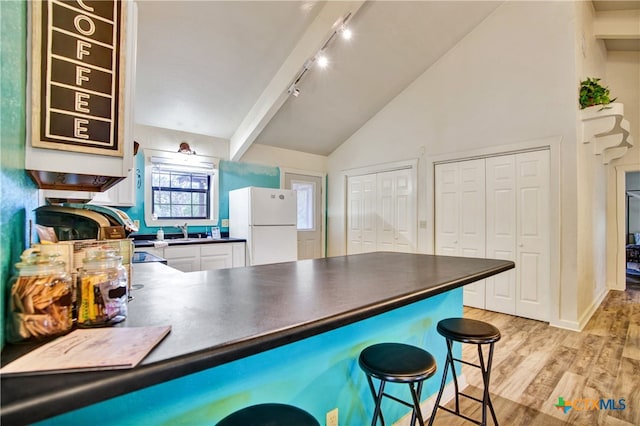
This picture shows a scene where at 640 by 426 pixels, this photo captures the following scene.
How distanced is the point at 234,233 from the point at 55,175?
155 inches

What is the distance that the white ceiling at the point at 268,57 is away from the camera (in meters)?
3.12

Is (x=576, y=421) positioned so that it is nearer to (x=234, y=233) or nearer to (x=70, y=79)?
(x=70, y=79)

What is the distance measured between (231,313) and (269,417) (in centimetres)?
32

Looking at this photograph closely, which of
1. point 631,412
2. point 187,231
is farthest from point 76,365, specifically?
point 187,231

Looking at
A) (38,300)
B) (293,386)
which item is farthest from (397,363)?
(38,300)

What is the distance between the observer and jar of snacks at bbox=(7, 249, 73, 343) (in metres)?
0.64

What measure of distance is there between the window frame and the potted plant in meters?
4.84

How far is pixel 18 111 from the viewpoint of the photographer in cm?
73

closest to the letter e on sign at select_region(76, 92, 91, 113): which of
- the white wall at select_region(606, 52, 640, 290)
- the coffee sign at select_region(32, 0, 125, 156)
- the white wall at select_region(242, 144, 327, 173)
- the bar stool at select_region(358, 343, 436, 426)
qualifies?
the coffee sign at select_region(32, 0, 125, 156)

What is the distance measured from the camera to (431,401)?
74.6 inches

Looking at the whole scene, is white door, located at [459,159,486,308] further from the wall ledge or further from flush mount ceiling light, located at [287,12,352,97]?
flush mount ceiling light, located at [287,12,352,97]

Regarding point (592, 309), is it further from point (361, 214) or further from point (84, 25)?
point (84, 25)

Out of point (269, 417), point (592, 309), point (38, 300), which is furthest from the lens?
point (592, 309)

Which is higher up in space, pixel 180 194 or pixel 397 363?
pixel 180 194
